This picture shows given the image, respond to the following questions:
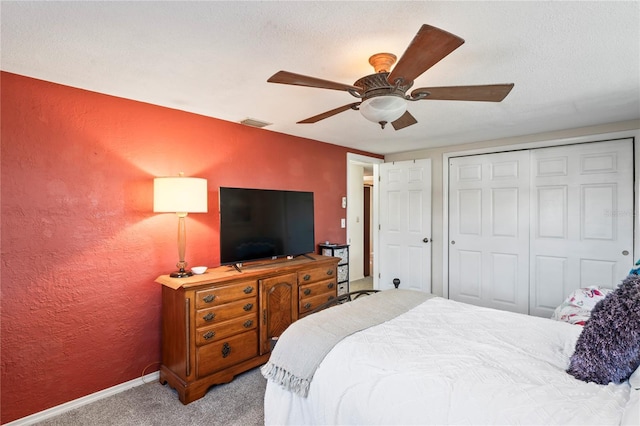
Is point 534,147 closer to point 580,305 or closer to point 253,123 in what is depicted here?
point 580,305

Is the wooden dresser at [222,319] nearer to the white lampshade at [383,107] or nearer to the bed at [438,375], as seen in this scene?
the bed at [438,375]

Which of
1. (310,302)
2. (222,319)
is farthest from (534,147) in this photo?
(222,319)

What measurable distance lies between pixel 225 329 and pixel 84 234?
1229 mm

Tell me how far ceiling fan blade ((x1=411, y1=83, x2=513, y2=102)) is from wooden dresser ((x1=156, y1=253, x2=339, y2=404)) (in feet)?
6.25

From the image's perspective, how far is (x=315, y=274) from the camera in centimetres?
327

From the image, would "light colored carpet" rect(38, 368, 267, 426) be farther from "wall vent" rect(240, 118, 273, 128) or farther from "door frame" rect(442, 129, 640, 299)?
"door frame" rect(442, 129, 640, 299)

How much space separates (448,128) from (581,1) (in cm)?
209

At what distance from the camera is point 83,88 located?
2.30 meters

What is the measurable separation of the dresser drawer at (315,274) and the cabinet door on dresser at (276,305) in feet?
0.30

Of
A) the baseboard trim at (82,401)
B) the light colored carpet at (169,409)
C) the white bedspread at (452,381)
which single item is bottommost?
the light colored carpet at (169,409)

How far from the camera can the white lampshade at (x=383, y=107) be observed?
5.34 ft

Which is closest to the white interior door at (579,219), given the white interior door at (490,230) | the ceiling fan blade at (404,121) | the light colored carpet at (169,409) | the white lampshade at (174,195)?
the white interior door at (490,230)

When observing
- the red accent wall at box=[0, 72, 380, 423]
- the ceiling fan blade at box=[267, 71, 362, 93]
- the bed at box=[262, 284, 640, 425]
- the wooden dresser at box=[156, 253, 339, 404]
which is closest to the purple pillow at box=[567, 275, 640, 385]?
the bed at box=[262, 284, 640, 425]

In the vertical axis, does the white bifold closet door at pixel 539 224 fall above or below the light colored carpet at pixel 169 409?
above
